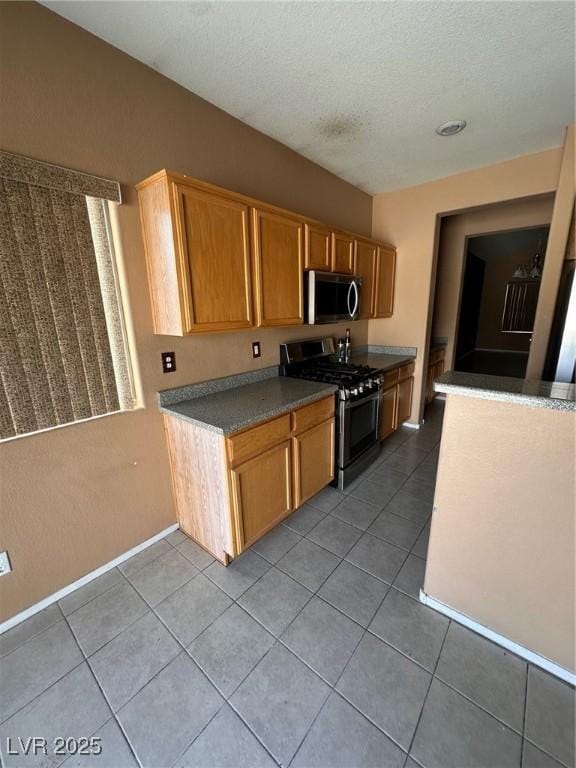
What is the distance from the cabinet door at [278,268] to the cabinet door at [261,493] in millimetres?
906

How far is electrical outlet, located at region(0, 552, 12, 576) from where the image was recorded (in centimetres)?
146

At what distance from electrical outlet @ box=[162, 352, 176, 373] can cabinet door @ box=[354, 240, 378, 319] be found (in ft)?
6.22

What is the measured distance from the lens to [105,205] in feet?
5.18

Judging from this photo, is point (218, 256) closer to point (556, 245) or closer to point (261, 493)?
point (261, 493)

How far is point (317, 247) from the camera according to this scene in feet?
8.05

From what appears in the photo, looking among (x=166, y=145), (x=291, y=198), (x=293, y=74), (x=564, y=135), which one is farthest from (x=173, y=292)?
(x=564, y=135)

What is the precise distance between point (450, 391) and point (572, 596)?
881 millimetres

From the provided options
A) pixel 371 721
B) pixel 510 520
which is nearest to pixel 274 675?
pixel 371 721

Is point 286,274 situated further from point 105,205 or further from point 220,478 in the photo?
point 220,478

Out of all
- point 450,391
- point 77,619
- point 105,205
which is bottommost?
point 77,619

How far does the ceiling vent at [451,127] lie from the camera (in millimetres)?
2182

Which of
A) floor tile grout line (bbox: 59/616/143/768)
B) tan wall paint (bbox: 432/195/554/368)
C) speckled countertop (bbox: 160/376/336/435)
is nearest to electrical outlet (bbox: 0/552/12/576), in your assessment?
floor tile grout line (bbox: 59/616/143/768)

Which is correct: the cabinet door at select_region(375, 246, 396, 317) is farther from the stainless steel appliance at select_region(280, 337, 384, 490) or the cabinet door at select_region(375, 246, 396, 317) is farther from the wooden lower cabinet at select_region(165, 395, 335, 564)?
the wooden lower cabinet at select_region(165, 395, 335, 564)

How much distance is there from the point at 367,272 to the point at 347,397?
1.51 m
